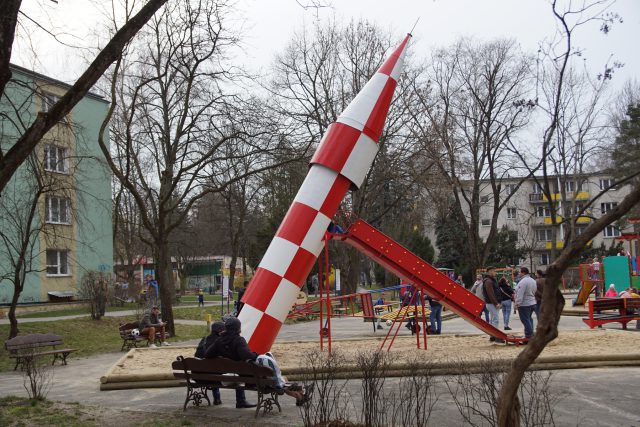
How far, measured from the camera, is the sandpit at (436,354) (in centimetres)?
1051

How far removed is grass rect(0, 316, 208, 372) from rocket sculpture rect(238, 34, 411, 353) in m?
8.47

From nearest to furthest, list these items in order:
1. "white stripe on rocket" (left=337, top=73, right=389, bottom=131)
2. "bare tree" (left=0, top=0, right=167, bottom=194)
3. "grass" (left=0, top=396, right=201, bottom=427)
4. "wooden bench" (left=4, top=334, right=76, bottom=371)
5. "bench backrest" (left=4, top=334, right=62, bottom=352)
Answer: "bare tree" (left=0, top=0, right=167, bottom=194), "grass" (left=0, top=396, right=201, bottom=427), "white stripe on rocket" (left=337, top=73, right=389, bottom=131), "wooden bench" (left=4, top=334, right=76, bottom=371), "bench backrest" (left=4, top=334, right=62, bottom=352)

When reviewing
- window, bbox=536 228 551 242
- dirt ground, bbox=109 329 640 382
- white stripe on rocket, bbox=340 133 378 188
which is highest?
window, bbox=536 228 551 242

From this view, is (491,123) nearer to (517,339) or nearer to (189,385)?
(517,339)

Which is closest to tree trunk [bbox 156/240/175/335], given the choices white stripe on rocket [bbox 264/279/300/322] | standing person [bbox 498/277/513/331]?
white stripe on rocket [bbox 264/279/300/322]

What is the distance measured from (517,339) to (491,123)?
64.6 feet

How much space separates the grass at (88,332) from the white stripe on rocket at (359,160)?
972 cm

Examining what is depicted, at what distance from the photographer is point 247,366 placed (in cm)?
808

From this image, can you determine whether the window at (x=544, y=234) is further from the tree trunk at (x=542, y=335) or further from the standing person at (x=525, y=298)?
the tree trunk at (x=542, y=335)

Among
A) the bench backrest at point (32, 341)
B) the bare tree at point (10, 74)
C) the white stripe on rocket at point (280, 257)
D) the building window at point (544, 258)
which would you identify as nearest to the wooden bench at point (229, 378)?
the white stripe on rocket at point (280, 257)

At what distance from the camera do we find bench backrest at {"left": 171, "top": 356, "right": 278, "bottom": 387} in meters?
8.07

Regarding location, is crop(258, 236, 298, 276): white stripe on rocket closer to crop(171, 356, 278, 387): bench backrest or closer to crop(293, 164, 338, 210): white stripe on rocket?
crop(293, 164, 338, 210): white stripe on rocket

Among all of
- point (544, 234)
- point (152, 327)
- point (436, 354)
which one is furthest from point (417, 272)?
point (544, 234)

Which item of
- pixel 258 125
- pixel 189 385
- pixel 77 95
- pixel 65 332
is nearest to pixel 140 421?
pixel 189 385
